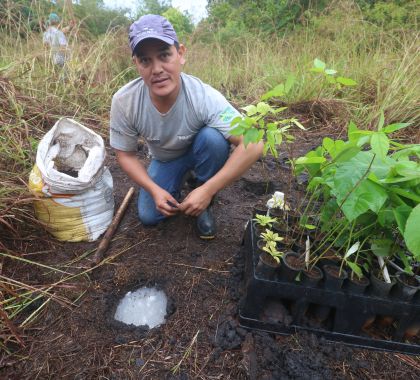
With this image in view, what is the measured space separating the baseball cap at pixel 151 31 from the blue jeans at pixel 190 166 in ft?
1.75

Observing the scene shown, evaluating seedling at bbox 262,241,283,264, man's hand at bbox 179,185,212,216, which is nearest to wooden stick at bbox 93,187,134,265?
man's hand at bbox 179,185,212,216

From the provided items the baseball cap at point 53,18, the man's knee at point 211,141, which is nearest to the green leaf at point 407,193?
the man's knee at point 211,141

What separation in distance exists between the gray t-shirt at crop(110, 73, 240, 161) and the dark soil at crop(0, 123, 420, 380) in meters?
0.65

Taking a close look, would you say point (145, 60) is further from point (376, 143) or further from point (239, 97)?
point (239, 97)

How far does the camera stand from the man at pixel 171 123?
1.47 m

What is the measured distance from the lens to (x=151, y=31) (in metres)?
1.39

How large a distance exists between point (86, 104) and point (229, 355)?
2.95 m

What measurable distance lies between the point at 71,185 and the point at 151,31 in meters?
0.93

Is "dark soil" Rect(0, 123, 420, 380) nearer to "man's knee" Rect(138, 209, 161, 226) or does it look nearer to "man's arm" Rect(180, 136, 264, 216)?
"man's knee" Rect(138, 209, 161, 226)

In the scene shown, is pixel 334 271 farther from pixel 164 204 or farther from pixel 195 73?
pixel 195 73

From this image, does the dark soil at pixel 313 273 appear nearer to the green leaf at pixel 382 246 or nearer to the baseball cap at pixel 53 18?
the green leaf at pixel 382 246

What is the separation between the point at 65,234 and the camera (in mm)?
1767

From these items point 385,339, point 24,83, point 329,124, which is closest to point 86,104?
point 24,83

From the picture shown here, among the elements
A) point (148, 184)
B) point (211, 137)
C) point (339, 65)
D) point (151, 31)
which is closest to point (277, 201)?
point (211, 137)
